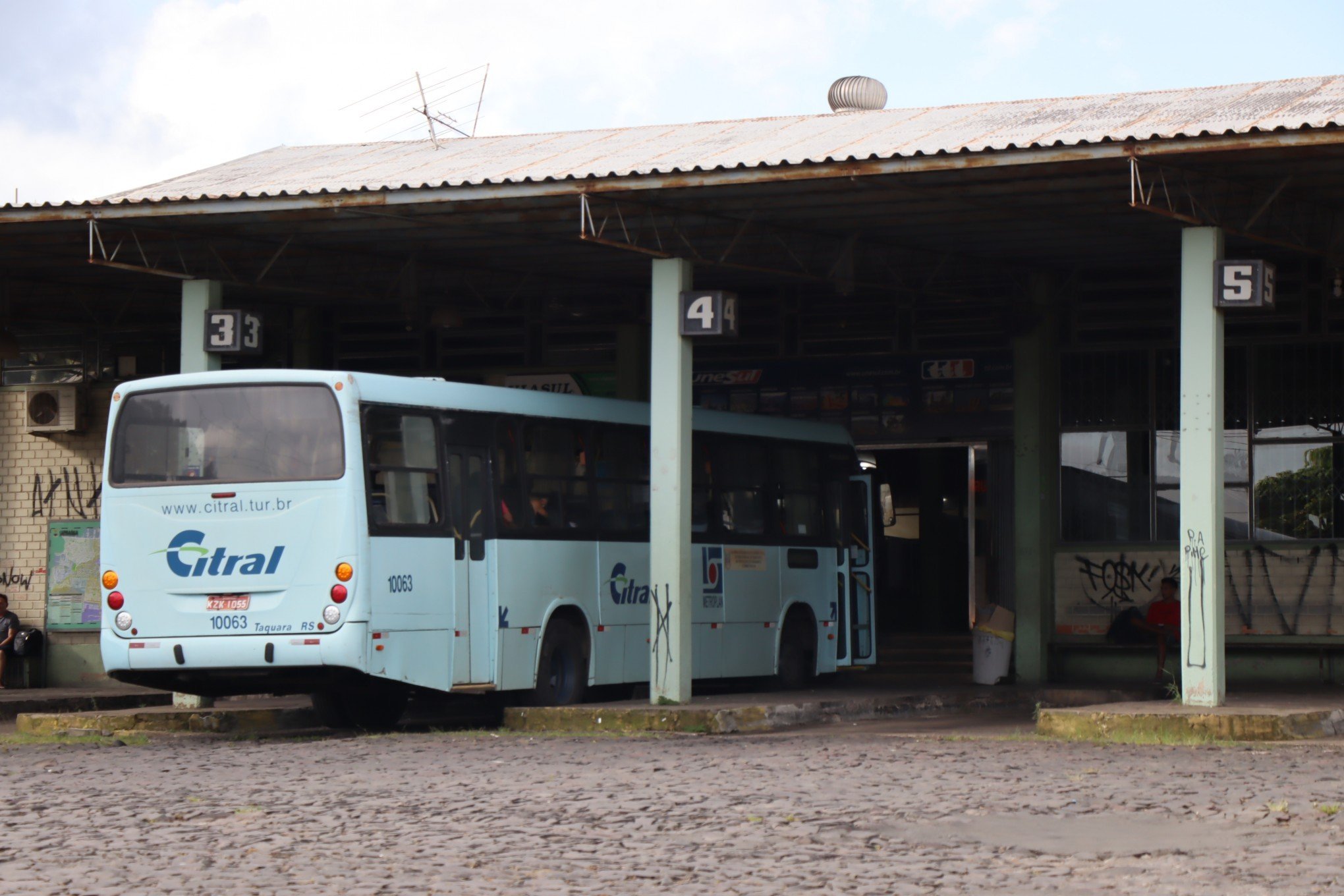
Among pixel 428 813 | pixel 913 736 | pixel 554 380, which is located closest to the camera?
pixel 428 813

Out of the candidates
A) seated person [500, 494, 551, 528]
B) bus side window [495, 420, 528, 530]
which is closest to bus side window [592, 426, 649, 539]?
seated person [500, 494, 551, 528]

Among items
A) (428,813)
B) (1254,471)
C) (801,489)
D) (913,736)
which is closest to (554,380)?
(801,489)

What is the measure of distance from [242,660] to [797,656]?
7566 millimetres

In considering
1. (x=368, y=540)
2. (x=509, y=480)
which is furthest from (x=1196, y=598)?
(x=368, y=540)

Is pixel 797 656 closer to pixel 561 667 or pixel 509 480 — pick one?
pixel 561 667

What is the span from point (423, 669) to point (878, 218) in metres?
6.07

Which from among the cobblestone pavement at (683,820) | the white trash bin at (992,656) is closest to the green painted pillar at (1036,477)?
the white trash bin at (992,656)

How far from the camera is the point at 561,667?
17.2 m

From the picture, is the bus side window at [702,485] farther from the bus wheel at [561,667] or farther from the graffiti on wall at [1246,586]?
the graffiti on wall at [1246,586]

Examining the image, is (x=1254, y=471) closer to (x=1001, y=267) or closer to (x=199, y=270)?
(x=1001, y=267)

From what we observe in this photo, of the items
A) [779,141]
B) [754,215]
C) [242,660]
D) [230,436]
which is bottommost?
[242,660]

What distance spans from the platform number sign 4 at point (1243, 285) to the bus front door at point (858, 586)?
6.87 m

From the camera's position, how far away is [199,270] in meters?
19.6

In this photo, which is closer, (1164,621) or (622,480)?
(622,480)
